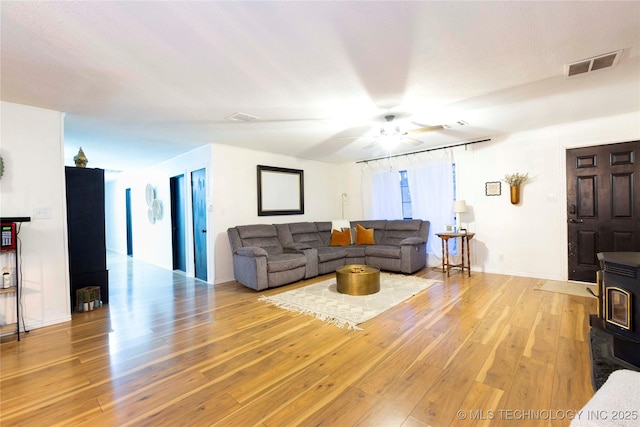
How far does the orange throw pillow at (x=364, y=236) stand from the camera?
5602mm

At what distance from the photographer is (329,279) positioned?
4.64m

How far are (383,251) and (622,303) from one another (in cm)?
310

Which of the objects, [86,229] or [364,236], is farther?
[364,236]

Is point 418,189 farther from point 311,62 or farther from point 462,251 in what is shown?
point 311,62

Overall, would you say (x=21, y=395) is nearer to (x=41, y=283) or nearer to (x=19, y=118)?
(x=41, y=283)

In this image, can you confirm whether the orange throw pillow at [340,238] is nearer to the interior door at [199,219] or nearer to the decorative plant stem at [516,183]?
the interior door at [199,219]

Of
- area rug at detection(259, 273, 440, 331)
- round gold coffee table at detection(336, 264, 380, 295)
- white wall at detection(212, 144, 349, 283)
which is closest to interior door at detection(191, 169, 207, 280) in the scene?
white wall at detection(212, 144, 349, 283)

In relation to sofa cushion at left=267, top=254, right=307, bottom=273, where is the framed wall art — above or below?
above

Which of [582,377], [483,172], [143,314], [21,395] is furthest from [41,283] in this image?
[483,172]

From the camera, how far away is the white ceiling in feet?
5.51

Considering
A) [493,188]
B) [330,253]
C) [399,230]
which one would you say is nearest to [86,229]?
[330,253]

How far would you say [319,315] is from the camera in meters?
3.06

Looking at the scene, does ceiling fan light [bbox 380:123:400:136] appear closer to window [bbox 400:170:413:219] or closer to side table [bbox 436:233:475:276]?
side table [bbox 436:233:475:276]

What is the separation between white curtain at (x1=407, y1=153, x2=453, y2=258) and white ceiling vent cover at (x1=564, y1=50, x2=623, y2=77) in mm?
2759
